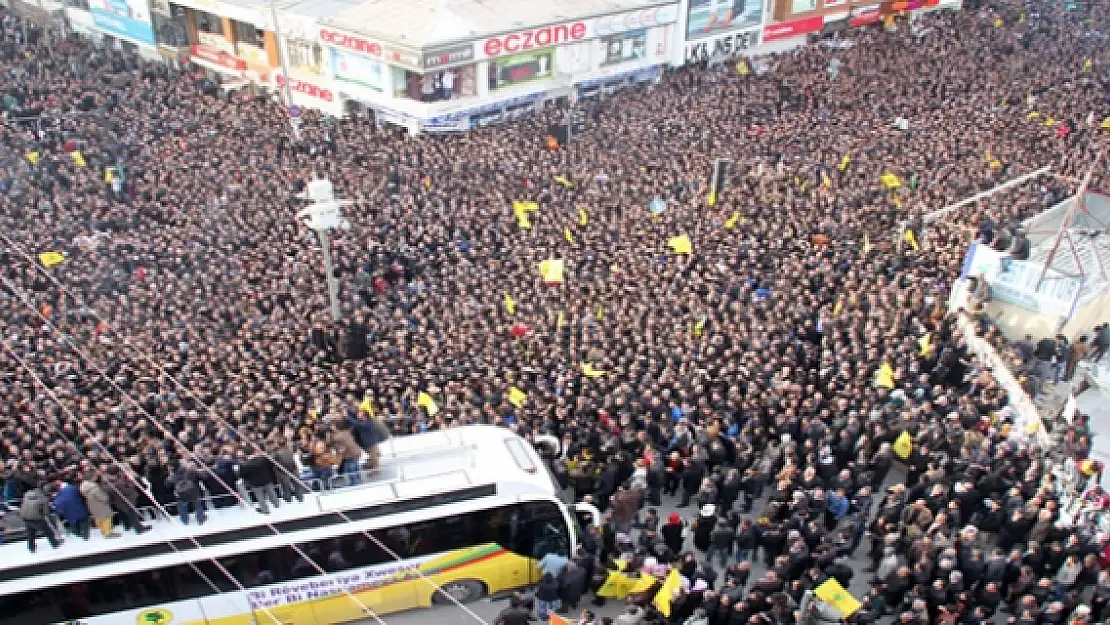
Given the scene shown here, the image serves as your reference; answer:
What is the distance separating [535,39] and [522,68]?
1.13 m

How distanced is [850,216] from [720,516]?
9767 millimetres

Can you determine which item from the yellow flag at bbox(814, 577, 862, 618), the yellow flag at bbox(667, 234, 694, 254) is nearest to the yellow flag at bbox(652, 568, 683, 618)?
the yellow flag at bbox(814, 577, 862, 618)

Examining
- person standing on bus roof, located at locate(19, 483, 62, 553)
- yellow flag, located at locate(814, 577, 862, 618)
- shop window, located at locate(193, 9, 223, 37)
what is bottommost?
yellow flag, located at locate(814, 577, 862, 618)

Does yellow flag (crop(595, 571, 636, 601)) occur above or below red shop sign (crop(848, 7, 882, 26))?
below

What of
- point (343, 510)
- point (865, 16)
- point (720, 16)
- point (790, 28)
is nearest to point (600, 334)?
point (343, 510)

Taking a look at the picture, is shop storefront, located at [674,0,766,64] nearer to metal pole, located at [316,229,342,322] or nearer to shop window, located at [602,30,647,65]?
shop window, located at [602,30,647,65]

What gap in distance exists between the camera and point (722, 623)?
10.2 metres

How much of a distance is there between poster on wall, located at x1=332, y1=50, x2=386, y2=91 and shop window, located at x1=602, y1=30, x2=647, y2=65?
8621mm

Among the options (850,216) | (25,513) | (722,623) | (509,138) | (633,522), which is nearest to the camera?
(25,513)

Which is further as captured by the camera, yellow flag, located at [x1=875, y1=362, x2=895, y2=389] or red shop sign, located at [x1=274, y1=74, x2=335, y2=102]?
red shop sign, located at [x1=274, y1=74, x2=335, y2=102]

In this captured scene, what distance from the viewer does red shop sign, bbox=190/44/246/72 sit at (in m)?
33.5

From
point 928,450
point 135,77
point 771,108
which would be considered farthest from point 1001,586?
point 135,77

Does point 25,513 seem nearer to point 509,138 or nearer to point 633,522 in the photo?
point 633,522

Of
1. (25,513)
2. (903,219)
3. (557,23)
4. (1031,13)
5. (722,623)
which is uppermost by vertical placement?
(1031,13)
